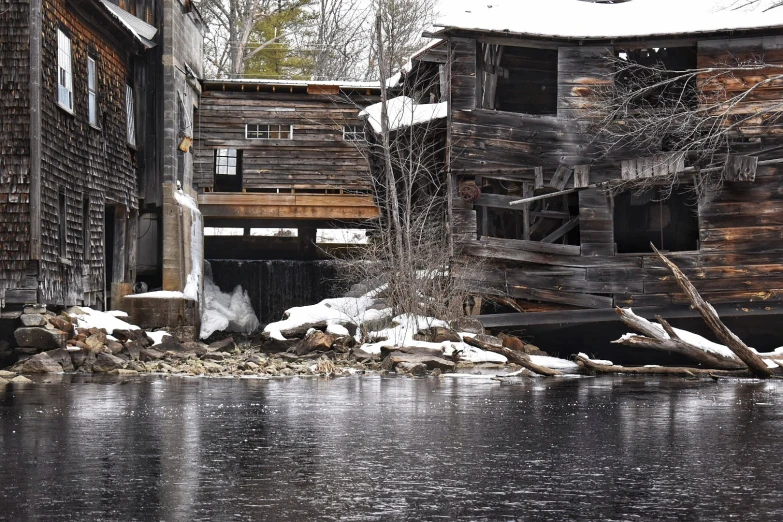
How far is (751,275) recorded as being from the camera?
1010 inches

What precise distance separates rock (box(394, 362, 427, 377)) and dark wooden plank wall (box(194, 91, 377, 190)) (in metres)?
13.1

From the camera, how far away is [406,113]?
28656 millimetres

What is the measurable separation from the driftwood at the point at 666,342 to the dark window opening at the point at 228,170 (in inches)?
730

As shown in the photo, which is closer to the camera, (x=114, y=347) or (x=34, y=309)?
(x=34, y=309)

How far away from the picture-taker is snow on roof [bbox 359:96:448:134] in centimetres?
2766

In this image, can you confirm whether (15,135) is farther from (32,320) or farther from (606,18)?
(606,18)

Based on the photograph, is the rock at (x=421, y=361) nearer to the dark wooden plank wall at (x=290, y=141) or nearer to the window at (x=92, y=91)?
the window at (x=92, y=91)

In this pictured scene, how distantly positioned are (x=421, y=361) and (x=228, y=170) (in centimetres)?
1796

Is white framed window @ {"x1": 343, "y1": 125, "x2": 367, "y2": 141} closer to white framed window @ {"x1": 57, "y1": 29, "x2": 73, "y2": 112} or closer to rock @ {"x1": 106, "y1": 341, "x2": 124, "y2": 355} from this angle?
white framed window @ {"x1": 57, "y1": 29, "x2": 73, "y2": 112}

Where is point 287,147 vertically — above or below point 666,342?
above

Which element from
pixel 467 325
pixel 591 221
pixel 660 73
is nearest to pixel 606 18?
pixel 660 73

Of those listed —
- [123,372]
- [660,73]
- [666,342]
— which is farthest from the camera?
[660,73]

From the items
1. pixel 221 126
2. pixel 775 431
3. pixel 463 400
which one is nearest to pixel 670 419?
pixel 775 431

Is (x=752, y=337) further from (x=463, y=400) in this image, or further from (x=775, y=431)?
(x=775, y=431)
